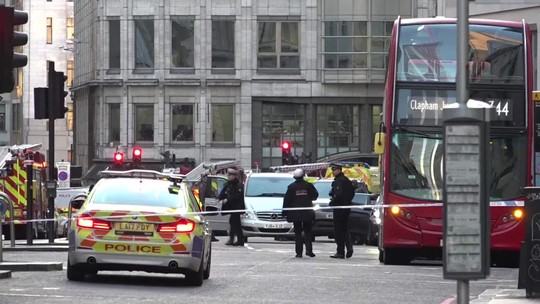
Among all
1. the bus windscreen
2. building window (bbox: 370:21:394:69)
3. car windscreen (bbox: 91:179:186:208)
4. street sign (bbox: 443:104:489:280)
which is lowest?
car windscreen (bbox: 91:179:186:208)

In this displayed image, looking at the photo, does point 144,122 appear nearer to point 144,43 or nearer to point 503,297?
point 144,43

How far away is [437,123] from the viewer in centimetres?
2472

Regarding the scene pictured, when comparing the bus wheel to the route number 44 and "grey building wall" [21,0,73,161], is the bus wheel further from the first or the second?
"grey building wall" [21,0,73,161]

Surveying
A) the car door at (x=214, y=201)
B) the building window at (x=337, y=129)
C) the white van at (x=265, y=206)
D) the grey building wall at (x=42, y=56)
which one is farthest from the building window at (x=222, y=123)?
the grey building wall at (x=42, y=56)

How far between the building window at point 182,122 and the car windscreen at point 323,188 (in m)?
33.3

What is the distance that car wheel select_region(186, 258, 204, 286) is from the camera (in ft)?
62.4

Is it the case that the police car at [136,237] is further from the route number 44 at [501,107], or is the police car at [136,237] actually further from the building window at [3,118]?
the building window at [3,118]

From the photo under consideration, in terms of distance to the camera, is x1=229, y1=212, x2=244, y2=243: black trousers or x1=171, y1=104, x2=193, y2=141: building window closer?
x1=229, y1=212, x2=244, y2=243: black trousers

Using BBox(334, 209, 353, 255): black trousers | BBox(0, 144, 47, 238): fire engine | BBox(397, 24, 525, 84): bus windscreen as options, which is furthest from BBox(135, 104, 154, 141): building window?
BBox(397, 24, 525, 84): bus windscreen

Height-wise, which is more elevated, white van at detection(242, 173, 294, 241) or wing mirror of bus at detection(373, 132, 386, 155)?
wing mirror of bus at detection(373, 132, 386, 155)

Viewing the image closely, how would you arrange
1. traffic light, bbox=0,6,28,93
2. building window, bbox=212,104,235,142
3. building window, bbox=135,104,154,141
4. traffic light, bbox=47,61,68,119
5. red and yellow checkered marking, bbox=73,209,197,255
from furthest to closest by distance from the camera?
building window, bbox=135,104,154,141, building window, bbox=212,104,235,142, traffic light, bbox=47,61,68,119, red and yellow checkered marking, bbox=73,209,197,255, traffic light, bbox=0,6,28,93

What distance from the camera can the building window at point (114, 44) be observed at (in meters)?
73.1

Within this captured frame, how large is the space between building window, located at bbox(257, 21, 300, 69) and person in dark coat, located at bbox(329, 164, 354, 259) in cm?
4418

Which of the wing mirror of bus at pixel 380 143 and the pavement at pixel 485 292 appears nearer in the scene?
the pavement at pixel 485 292
